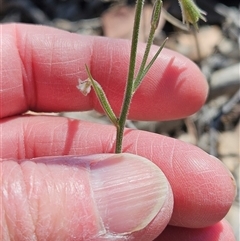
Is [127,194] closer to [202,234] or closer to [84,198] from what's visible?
[84,198]

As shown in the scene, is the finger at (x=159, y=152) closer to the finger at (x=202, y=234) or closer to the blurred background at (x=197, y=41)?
the finger at (x=202, y=234)

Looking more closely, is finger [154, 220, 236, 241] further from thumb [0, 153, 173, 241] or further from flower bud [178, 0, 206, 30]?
flower bud [178, 0, 206, 30]

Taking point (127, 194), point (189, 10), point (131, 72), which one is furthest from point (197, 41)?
point (127, 194)

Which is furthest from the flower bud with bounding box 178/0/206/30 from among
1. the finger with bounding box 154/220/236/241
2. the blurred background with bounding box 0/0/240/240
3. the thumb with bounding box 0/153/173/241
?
the finger with bounding box 154/220/236/241

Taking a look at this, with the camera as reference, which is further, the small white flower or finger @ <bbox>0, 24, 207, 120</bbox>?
finger @ <bbox>0, 24, 207, 120</bbox>

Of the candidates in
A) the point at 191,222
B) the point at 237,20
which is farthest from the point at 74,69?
the point at 237,20

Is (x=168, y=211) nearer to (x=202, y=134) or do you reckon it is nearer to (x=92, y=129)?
(x=92, y=129)

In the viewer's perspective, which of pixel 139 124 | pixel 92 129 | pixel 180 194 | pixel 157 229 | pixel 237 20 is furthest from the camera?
pixel 237 20
